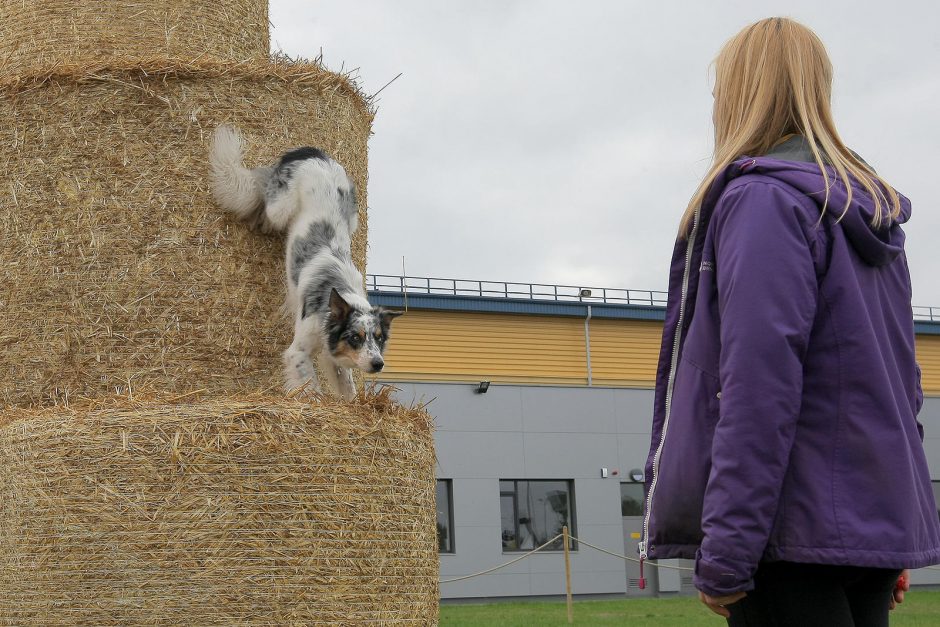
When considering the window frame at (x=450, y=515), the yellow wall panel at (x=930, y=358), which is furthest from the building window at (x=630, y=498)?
the yellow wall panel at (x=930, y=358)

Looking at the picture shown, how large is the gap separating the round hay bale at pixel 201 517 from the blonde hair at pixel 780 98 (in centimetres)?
215

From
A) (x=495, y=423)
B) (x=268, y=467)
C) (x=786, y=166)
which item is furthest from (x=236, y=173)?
(x=495, y=423)

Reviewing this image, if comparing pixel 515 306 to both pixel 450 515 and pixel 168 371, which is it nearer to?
pixel 450 515

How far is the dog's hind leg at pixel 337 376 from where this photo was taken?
4.71 metres

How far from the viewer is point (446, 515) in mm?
18891

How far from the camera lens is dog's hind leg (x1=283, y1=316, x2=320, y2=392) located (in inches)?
179

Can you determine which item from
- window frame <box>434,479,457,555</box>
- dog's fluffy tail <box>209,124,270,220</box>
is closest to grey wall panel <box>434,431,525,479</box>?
window frame <box>434,479,457,555</box>

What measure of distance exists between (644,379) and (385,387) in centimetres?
1777

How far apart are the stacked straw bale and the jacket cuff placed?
7.36ft

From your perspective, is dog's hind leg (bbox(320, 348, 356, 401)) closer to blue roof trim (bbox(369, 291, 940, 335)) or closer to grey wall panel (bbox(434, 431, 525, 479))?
grey wall panel (bbox(434, 431, 525, 479))

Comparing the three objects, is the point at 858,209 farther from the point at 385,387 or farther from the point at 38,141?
the point at 38,141

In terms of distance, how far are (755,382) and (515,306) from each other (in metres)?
18.6

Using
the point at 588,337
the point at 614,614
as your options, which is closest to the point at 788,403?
the point at 614,614

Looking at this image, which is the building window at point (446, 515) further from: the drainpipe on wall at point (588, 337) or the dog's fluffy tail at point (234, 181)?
the dog's fluffy tail at point (234, 181)
